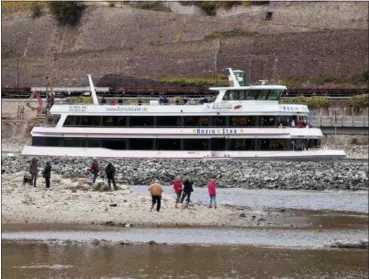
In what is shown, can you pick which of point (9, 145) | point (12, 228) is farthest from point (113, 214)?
point (9, 145)

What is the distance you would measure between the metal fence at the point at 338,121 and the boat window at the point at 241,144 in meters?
15.1

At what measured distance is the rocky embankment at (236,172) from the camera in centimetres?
4184

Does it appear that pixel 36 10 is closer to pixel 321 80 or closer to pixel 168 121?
pixel 321 80

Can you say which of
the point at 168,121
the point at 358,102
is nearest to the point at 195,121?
the point at 168,121

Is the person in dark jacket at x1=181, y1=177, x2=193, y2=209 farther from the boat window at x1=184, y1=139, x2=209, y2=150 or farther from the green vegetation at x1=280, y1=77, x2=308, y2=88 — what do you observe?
the green vegetation at x1=280, y1=77, x2=308, y2=88

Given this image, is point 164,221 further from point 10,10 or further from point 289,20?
point 10,10

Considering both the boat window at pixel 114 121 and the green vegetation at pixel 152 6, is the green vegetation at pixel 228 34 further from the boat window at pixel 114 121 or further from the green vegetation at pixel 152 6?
the boat window at pixel 114 121

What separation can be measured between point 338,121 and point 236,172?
24.6m

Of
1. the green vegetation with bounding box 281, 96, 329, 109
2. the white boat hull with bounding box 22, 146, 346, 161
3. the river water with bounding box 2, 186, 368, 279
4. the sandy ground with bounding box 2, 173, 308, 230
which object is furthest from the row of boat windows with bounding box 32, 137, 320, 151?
the river water with bounding box 2, 186, 368, 279

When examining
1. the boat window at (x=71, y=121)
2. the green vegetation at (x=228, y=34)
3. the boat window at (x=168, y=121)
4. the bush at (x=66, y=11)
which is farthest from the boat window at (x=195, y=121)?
the bush at (x=66, y=11)

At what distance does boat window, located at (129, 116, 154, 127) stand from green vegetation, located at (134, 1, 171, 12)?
54778mm

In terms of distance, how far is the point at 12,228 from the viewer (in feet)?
80.5

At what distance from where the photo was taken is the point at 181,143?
53094mm

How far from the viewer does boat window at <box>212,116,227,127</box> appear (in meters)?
52.2
